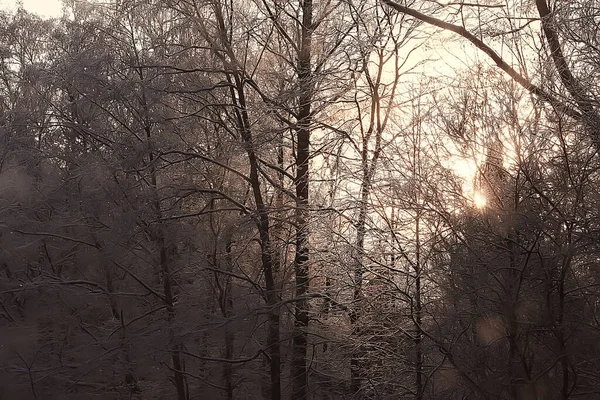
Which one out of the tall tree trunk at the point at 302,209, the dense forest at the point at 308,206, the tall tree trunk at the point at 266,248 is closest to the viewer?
the dense forest at the point at 308,206

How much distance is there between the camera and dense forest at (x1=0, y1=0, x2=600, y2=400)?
216 inches

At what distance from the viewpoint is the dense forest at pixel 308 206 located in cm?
548

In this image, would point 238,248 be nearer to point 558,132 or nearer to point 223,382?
point 223,382

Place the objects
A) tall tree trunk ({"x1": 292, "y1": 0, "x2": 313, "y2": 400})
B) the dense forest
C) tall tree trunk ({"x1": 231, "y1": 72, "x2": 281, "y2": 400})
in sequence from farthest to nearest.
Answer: tall tree trunk ({"x1": 231, "y1": 72, "x2": 281, "y2": 400}) < tall tree trunk ({"x1": 292, "y1": 0, "x2": 313, "y2": 400}) < the dense forest

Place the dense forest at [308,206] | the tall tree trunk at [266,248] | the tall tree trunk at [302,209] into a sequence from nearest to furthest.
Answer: the dense forest at [308,206] → the tall tree trunk at [302,209] → the tall tree trunk at [266,248]

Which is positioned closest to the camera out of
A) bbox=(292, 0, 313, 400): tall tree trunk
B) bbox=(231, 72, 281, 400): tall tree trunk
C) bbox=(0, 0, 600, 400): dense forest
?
bbox=(0, 0, 600, 400): dense forest

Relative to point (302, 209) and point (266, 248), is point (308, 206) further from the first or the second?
point (266, 248)

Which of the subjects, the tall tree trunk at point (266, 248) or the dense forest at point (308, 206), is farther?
the tall tree trunk at point (266, 248)

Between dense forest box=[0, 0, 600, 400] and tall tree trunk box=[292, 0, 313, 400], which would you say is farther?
tall tree trunk box=[292, 0, 313, 400]

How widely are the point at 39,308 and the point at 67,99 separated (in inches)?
219

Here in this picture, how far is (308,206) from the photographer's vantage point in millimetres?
8750

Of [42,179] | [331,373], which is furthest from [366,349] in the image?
[42,179]

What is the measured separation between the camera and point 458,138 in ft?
21.1

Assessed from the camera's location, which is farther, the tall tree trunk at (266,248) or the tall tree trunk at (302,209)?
the tall tree trunk at (266,248)
